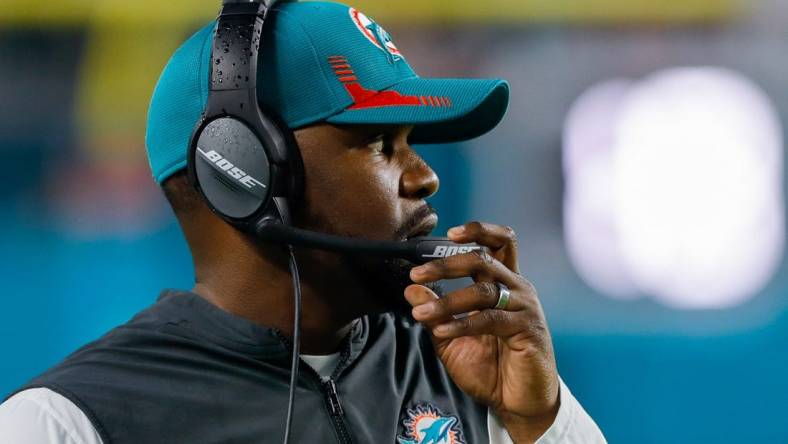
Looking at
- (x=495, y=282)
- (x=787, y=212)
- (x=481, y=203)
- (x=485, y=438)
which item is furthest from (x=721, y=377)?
(x=495, y=282)

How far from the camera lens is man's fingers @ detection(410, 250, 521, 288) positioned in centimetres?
101

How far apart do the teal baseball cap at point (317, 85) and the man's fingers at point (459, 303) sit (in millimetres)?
198

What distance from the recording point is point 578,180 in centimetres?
221

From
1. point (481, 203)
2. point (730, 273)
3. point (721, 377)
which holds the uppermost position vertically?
point (481, 203)

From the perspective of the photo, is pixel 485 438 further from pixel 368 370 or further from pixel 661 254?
pixel 661 254

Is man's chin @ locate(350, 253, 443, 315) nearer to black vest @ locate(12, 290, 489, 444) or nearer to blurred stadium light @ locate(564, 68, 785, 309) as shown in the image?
black vest @ locate(12, 290, 489, 444)

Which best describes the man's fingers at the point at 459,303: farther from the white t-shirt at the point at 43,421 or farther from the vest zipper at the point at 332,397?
the white t-shirt at the point at 43,421

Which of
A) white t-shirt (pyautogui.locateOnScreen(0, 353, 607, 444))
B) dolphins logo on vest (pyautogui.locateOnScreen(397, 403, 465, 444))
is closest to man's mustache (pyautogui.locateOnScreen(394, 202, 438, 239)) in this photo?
dolphins logo on vest (pyautogui.locateOnScreen(397, 403, 465, 444))

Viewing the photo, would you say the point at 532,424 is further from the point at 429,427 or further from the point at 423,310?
the point at 423,310

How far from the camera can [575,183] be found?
221 centimetres

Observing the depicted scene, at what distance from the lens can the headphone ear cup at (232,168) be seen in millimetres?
1055

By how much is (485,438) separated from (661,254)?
1.08m

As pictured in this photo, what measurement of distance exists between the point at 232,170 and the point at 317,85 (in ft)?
0.45

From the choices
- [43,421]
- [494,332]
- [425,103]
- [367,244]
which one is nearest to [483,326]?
[494,332]
